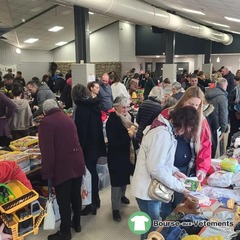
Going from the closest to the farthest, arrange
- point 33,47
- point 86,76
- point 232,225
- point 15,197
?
point 232,225 < point 15,197 < point 86,76 < point 33,47

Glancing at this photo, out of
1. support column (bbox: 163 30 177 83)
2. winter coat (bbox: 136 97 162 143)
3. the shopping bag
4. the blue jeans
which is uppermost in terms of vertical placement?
support column (bbox: 163 30 177 83)

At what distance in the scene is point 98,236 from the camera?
2.94 meters

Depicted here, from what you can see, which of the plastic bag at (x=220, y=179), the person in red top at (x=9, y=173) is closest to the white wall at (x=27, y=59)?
the person in red top at (x=9, y=173)

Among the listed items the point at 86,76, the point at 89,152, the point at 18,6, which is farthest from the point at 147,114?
the point at 18,6

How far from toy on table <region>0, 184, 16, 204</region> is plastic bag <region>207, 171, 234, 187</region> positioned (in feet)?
4.92

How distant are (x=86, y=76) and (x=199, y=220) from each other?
4975 mm

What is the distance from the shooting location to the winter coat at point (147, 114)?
10.7 feet

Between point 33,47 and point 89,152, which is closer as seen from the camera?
point 89,152

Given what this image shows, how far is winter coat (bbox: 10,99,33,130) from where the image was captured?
4.43 metres

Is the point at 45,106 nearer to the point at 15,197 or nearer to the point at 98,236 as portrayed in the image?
the point at 15,197

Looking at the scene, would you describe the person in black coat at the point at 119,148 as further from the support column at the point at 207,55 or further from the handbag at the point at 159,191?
the support column at the point at 207,55

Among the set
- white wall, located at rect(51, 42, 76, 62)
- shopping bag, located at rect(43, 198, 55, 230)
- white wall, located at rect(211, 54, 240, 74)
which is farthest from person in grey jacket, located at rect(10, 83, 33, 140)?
white wall, located at rect(211, 54, 240, 74)

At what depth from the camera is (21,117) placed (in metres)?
4.46

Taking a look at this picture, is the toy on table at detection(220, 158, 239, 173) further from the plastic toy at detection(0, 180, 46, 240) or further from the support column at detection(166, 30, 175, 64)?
the support column at detection(166, 30, 175, 64)
